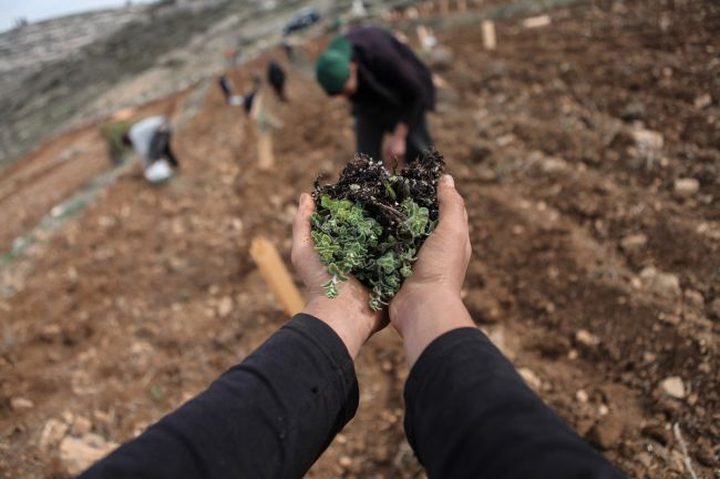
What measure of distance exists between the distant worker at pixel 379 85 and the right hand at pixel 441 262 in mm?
2233

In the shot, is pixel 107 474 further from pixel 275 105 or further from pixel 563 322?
pixel 275 105

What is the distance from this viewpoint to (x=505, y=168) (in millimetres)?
5293

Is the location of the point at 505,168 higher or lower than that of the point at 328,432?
lower

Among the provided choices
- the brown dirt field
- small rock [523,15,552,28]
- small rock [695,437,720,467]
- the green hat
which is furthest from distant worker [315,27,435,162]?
small rock [523,15,552,28]

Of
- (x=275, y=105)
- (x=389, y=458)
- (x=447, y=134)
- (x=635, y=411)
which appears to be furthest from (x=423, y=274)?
(x=275, y=105)

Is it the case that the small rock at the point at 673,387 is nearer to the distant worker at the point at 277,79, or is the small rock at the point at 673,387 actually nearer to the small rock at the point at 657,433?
the small rock at the point at 657,433

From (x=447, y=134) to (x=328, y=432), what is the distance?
5.59 meters

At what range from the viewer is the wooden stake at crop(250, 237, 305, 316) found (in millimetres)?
3205

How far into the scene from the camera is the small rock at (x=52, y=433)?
3.39 m

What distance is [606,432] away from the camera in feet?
8.52

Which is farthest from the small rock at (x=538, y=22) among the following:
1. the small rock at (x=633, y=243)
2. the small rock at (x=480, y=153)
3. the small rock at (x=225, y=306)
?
the small rock at (x=225, y=306)

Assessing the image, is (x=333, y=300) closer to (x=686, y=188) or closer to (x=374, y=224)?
(x=374, y=224)

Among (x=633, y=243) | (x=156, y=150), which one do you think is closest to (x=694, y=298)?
(x=633, y=243)

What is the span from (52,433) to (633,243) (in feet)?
15.7
